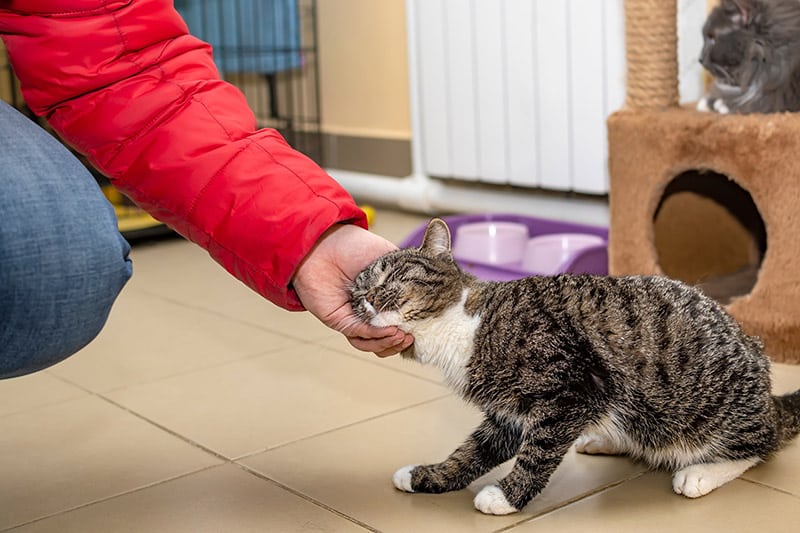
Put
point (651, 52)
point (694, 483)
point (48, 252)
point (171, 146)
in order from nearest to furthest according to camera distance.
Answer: point (48, 252) → point (171, 146) → point (694, 483) → point (651, 52)

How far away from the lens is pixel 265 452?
1.45 m

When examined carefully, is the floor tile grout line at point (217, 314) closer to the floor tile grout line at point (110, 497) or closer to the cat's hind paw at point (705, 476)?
the floor tile grout line at point (110, 497)

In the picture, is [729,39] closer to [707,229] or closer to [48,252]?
[707,229]

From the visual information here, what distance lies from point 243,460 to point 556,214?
150cm

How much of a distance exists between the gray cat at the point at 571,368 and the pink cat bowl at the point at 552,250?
3.64 ft

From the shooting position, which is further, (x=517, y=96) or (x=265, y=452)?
(x=517, y=96)

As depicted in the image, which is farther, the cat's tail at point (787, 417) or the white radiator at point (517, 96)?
the white radiator at point (517, 96)

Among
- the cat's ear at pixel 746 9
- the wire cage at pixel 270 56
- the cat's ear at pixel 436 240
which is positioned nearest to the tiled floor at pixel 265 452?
the cat's ear at pixel 436 240

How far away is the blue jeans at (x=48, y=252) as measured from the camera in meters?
0.89

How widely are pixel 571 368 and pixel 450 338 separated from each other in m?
0.15

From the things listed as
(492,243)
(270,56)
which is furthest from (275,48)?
(492,243)

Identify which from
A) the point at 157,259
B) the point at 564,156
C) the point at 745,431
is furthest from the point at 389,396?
the point at 157,259

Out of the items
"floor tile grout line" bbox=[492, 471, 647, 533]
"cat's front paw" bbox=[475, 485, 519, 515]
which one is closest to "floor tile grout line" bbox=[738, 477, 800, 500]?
"floor tile grout line" bbox=[492, 471, 647, 533]

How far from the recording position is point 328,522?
1.22 metres
